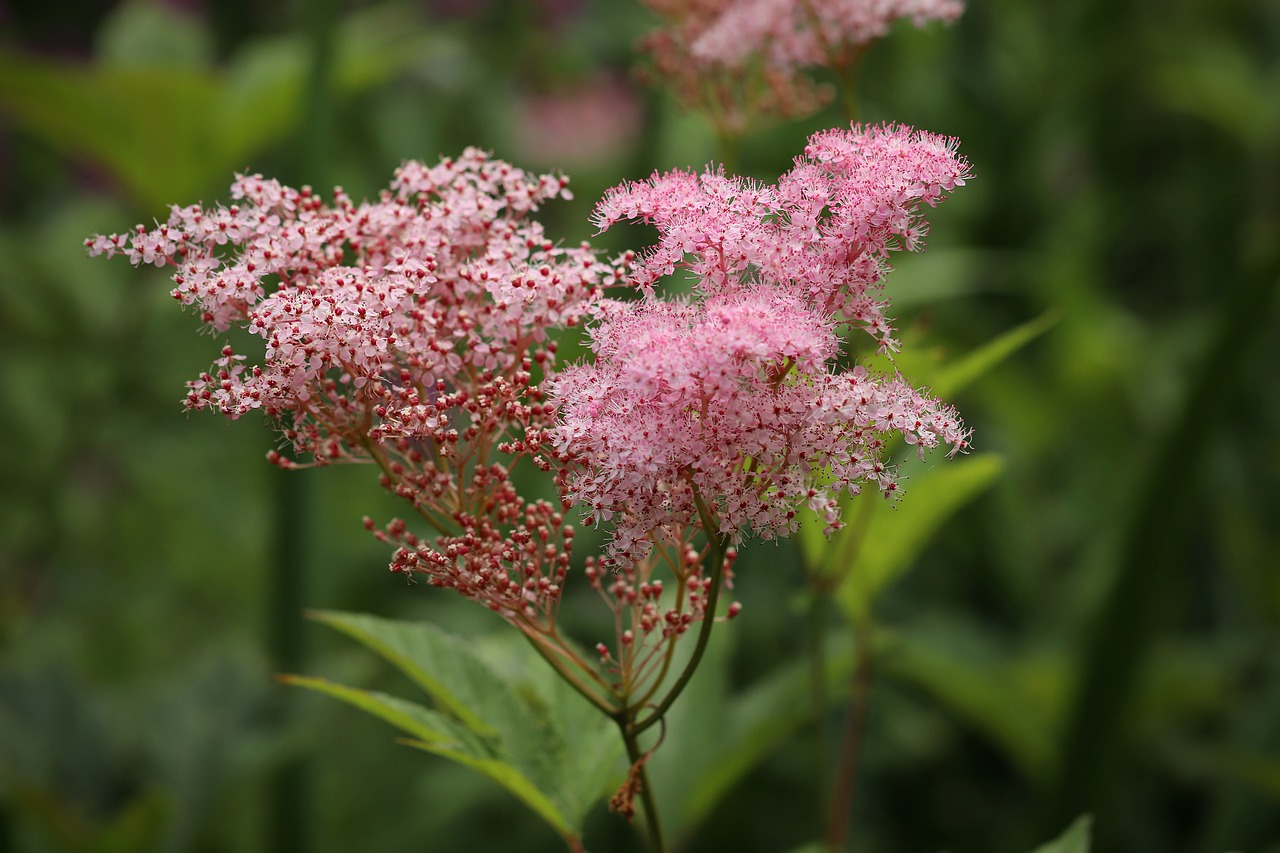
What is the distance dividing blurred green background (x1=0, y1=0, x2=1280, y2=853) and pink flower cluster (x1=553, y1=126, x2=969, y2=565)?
15.6 inches

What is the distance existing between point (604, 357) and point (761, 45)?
0.96 meters

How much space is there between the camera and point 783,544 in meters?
2.52

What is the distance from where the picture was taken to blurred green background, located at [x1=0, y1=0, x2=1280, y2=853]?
75.5 inches

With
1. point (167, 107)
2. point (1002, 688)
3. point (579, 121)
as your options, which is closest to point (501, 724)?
point (1002, 688)

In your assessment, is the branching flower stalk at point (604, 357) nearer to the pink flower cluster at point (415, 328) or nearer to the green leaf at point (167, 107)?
the pink flower cluster at point (415, 328)

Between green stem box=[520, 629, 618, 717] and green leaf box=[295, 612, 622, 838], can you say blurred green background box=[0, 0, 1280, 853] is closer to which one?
green leaf box=[295, 612, 622, 838]

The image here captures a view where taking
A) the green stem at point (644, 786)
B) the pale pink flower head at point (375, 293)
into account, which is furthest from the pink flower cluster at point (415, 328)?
the green stem at point (644, 786)

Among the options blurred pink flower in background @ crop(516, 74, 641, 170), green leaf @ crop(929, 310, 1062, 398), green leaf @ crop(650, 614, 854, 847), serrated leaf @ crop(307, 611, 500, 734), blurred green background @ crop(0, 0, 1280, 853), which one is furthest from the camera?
blurred pink flower in background @ crop(516, 74, 641, 170)

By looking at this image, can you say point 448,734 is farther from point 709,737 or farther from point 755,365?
point 709,737

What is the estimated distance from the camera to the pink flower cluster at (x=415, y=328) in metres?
0.96

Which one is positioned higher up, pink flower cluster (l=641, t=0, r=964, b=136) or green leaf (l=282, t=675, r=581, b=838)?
pink flower cluster (l=641, t=0, r=964, b=136)

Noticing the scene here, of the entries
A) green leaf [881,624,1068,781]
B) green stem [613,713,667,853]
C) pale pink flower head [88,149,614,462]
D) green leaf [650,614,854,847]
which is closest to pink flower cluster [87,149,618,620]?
pale pink flower head [88,149,614,462]

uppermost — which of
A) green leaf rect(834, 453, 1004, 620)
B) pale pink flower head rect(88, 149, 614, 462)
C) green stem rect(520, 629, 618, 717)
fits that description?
pale pink flower head rect(88, 149, 614, 462)

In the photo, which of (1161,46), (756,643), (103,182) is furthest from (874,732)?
(103,182)
